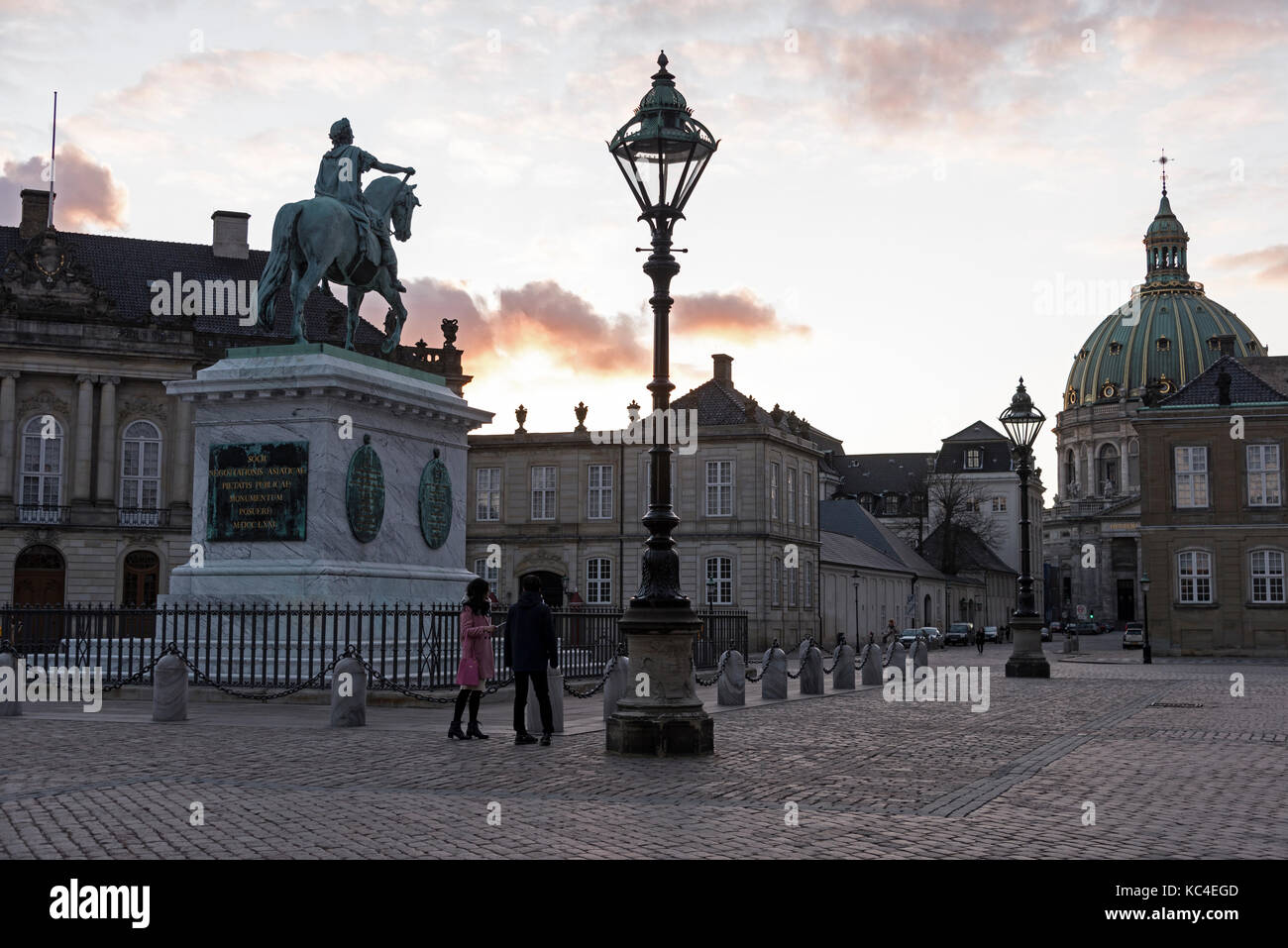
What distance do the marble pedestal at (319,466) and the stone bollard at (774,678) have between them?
563 cm

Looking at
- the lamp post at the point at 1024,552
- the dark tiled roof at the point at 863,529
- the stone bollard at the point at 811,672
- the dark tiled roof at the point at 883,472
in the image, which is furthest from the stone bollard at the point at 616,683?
the dark tiled roof at the point at 883,472

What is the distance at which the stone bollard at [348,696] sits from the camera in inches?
606

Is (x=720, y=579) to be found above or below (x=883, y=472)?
below

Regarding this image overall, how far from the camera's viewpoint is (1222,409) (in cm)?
5197

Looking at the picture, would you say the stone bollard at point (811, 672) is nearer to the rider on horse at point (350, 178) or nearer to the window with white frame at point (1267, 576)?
the rider on horse at point (350, 178)

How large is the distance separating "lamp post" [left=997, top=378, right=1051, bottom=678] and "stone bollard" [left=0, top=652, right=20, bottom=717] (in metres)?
19.9

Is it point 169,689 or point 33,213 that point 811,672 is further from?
point 33,213

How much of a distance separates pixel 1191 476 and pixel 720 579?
20.4 m

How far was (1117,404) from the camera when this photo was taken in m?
174

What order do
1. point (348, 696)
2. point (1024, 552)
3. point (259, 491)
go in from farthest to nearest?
point (1024, 552)
point (259, 491)
point (348, 696)

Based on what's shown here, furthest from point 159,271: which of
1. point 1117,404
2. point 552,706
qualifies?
point 1117,404

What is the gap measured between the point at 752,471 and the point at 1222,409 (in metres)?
19.9

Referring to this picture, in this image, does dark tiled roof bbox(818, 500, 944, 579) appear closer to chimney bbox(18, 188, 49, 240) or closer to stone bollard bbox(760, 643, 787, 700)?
chimney bbox(18, 188, 49, 240)

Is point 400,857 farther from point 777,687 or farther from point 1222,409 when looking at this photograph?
point 1222,409
